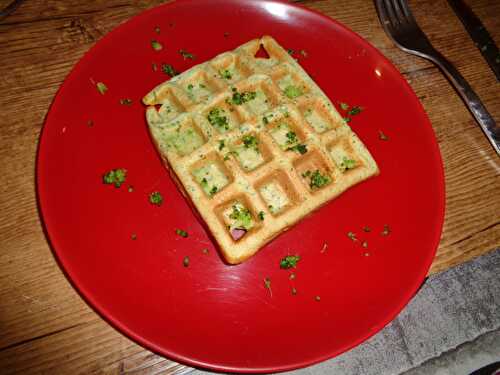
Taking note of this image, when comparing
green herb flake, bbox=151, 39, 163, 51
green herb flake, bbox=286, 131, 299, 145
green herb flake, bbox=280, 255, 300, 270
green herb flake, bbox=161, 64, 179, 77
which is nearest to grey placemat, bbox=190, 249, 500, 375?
green herb flake, bbox=280, 255, 300, 270

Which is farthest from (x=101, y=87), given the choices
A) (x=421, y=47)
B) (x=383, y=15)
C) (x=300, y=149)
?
(x=421, y=47)

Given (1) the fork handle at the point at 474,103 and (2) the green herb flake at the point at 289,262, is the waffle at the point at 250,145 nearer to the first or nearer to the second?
(2) the green herb flake at the point at 289,262

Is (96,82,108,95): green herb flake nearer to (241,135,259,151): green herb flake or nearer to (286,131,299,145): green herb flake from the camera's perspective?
(241,135,259,151): green herb flake

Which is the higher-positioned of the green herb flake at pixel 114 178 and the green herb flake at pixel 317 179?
the green herb flake at pixel 114 178

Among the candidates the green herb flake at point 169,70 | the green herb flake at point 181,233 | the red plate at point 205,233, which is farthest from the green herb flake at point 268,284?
the green herb flake at point 169,70

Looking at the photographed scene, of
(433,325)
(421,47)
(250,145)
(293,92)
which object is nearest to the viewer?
(250,145)

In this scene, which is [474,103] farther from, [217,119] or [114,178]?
[114,178]

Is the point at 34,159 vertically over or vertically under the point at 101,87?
under
